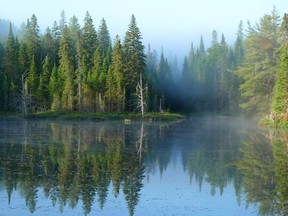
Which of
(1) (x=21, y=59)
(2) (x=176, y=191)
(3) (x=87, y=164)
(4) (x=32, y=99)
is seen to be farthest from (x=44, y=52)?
(2) (x=176, y=191)

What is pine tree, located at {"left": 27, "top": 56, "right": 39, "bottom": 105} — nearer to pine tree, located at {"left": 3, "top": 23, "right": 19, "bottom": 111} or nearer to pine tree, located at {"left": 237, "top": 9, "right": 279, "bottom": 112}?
pine tree, located at {"left": 3, "top": 23, "right": 19, "bottom": 111}

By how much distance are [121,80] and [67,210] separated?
58833mm

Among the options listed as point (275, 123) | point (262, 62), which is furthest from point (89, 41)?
point (275, 123)

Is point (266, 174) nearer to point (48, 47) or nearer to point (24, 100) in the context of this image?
point (24, 100)

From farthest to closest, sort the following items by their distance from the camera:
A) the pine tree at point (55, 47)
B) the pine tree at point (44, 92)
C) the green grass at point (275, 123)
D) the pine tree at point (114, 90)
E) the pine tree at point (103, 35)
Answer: the pine tree at point (103, 35)
the pine tree at point (55, 47)
the pine tree at point (44, 92)
the pine tree at point (114, 90)
the green grass at point (275, 123)

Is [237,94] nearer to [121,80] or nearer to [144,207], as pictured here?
[121,80]

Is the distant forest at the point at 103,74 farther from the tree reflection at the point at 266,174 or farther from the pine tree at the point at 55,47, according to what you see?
the tree reflection at the point at 266,174

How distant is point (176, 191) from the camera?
18.9m

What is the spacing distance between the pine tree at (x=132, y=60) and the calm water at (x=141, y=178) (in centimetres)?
4145

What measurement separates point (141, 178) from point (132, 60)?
188 feet

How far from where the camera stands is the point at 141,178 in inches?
834

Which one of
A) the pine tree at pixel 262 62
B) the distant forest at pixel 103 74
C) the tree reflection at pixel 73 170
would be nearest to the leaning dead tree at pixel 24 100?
the distant forest at pixel 103 74

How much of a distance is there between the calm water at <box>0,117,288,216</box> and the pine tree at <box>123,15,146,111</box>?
4145cm

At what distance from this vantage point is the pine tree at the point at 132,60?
249ft
